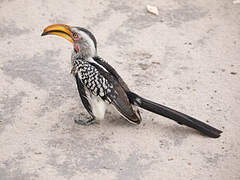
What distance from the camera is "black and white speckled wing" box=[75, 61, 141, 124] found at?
13.6ft

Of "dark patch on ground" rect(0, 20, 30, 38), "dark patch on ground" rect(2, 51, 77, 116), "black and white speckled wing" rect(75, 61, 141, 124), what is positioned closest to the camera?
"black and white speckled wing" rect(75, 61, 141, 124)

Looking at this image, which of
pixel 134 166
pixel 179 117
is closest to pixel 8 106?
pixel 134 166

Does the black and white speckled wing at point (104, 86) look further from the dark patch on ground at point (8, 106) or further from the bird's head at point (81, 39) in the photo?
the dark patch on ground at point (8, 106)

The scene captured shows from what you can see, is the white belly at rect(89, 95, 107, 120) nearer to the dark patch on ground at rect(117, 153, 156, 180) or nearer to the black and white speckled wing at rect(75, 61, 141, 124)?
the black and white speckled wing at rect(75, 61, 141, 124)

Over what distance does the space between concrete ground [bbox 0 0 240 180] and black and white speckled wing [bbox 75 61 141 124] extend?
30 centimetres

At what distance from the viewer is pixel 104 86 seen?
414 centimetres

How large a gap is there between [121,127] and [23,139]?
40.3 inches

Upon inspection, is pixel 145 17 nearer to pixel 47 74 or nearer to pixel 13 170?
pixel 47 74

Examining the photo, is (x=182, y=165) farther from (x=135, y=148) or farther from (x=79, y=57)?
(x=79, y=57)

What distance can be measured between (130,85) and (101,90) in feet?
3.14

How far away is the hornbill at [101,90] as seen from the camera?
4156 millimetres

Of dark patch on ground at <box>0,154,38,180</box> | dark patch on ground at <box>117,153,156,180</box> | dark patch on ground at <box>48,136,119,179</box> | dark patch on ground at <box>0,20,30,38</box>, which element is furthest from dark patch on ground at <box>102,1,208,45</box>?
dark patch on ground at <box>0,154,38,180</box>

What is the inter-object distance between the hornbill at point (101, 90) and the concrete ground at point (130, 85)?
20 cm

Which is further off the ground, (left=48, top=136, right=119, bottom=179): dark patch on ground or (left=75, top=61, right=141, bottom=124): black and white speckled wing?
(left=75, top=61, right=141, bottom=124): black and white speckled wing
